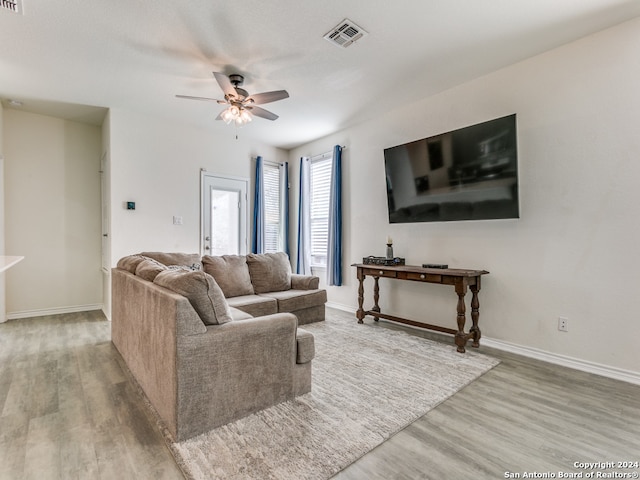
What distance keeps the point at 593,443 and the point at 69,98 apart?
5.90 meters

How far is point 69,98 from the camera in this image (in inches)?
156

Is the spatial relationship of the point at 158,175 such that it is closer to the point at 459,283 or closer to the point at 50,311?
the point at 50,311

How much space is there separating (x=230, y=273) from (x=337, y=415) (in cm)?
232

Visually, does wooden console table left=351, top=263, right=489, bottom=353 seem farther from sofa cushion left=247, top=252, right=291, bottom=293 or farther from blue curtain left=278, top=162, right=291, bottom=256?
blue curtain left=278, top=162, right=291, bottom=256

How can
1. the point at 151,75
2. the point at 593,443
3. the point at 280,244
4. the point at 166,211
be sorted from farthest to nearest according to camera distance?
the point at 280,244 < the point at 166,211 < the point at 151,75 < the point at 593,443

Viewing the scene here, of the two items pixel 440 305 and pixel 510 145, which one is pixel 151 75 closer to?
pixel 510 145

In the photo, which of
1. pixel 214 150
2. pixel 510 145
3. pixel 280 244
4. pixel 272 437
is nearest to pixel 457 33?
pixel 510 145

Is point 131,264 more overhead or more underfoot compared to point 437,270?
more overhead

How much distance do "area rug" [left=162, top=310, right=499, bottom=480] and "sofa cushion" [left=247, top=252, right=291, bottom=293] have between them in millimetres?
1138

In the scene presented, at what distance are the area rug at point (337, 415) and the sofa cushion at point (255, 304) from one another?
2.34ft

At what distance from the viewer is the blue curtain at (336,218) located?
197 inches

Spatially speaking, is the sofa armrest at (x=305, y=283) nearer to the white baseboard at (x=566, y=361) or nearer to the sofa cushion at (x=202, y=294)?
the white baseboard at (x=566, y=361)

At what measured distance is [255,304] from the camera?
11.5ft

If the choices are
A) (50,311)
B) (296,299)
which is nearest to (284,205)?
(296,299)
